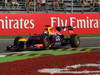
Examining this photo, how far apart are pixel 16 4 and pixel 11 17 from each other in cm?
211

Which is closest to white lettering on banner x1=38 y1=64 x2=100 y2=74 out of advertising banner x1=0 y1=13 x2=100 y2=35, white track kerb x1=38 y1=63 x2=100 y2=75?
white track kerb x1=38 y1=63 x2=100 y2=75

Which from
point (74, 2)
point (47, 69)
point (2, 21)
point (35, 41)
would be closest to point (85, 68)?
point (47, 69)

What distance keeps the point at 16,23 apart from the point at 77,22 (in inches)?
179

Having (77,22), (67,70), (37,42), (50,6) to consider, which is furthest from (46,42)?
(50,6)

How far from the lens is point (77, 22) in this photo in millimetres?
26250

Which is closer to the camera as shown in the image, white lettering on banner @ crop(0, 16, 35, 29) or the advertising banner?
white lettering on banner @ crop(0, 16, 35, 29)

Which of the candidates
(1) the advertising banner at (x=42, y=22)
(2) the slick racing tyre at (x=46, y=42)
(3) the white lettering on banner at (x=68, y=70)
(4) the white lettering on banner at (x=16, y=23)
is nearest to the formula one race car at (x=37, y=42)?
(2) the slick racing tyre at (x=46, y=42)

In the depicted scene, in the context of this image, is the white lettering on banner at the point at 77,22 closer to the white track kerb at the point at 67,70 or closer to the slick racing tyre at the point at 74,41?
the slick racing tyre at the point at 74,41

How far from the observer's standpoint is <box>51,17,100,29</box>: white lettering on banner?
25.6m

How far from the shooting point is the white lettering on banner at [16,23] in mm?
23825

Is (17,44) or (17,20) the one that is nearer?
(17,44)

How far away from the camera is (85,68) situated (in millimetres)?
9344

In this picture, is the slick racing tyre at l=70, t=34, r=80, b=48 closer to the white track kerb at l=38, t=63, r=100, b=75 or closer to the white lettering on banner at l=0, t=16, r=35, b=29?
the white track kerb at l=38, t=63, r=100, b=75

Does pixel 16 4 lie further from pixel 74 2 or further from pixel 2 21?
pixel 74 2
